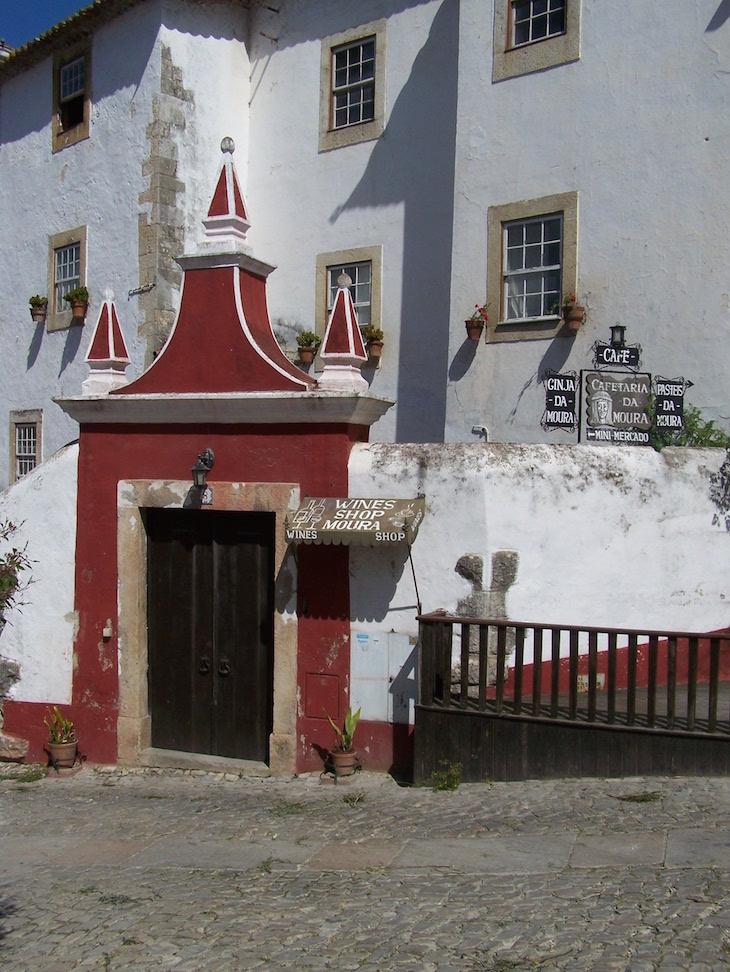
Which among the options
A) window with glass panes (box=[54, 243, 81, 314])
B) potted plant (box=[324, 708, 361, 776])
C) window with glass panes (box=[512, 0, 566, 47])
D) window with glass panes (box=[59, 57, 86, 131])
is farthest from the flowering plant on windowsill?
window with glass panes (box=[59, 57, 86, 131])

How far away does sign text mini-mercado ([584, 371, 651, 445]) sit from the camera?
877 cm

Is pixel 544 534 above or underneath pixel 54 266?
underneath

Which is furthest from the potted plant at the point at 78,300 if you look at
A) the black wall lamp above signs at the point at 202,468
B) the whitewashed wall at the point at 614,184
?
the black wall lamp above signs at the point at 202,468

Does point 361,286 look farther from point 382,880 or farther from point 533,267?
point 382,880

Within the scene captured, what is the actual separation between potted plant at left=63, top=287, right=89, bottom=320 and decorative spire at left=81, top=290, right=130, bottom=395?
5.50 meters

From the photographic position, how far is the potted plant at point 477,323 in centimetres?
1118

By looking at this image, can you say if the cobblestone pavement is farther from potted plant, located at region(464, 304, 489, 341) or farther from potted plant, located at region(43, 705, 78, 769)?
potted plant, located at region(464, 304, 489, 341)

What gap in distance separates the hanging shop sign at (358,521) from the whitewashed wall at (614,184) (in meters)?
3.58

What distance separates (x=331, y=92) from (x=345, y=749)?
365 inches

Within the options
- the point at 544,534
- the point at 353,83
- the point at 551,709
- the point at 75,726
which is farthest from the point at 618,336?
the point at 75,726

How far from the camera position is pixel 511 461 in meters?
7.81

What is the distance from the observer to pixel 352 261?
12961 mm

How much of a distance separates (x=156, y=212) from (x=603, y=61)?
6325 mm

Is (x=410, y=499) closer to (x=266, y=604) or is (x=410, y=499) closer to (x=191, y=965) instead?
(x=266, y=604)
